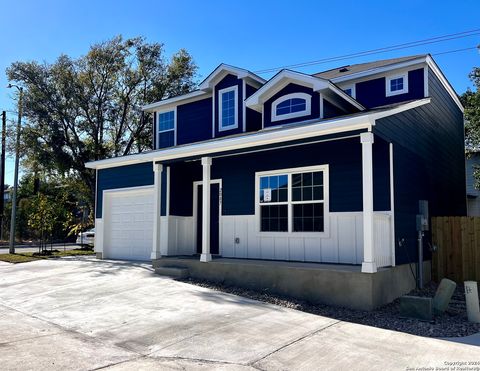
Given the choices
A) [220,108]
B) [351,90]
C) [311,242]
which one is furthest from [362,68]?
[311,242]

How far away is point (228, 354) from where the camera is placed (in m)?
5.69

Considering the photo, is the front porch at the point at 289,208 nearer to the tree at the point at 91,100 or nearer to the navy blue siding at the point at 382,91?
→ the navy blue siding at the point at 382,91

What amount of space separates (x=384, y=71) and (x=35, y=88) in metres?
16.7

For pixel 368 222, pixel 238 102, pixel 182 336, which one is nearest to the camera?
pixel 182 336

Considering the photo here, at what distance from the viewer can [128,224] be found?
14.7 meters

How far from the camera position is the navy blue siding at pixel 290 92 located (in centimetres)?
1168

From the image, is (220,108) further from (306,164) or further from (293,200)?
(293,200)

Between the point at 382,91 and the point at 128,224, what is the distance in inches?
362

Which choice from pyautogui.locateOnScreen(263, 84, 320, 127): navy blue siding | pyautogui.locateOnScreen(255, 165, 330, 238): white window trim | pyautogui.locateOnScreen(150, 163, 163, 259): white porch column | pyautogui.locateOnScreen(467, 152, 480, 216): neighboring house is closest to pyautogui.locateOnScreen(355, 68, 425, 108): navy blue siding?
pyautogui.locateOnScreen(263, 84, 320, 127): navy blue siding

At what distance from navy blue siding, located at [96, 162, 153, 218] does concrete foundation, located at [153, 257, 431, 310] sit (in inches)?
159

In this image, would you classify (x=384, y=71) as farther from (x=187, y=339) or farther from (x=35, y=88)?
(x=35, y=88)

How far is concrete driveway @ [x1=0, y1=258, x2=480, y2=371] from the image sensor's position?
5410mm

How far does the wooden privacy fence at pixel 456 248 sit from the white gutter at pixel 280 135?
3.24 m

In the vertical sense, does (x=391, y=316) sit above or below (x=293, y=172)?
below
